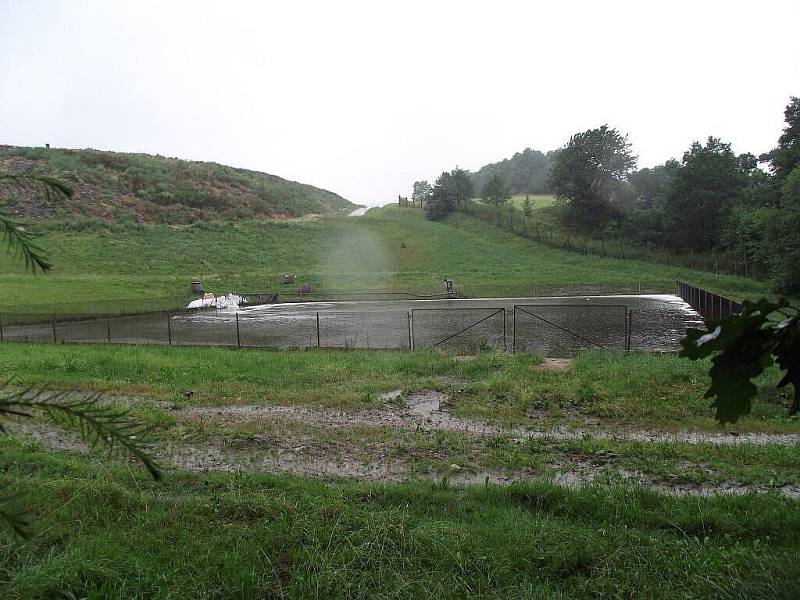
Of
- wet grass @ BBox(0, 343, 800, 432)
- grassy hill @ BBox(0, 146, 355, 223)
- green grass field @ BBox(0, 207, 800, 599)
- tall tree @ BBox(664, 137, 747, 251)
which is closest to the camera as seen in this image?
green grass field @ BBox(0, 207, 800, 599)

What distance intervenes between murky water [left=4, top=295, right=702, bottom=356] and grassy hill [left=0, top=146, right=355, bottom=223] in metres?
34.6

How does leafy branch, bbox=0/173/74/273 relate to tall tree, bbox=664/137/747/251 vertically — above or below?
below

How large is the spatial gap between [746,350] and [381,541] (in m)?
2.90

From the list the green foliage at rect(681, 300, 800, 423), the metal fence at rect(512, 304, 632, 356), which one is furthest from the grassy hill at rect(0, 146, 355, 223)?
the green foliage at rect(681, 300, 800, 423)

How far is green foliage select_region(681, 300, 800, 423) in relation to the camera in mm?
1461

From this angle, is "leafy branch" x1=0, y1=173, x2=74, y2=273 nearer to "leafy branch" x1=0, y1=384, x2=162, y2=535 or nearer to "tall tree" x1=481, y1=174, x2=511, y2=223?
"leafy branch" x1=0, y1=384, x2=162, y2=535

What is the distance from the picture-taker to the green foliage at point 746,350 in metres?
1.46

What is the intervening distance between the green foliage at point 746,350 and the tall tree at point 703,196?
59.5m

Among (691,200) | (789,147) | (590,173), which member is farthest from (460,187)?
(789,147)

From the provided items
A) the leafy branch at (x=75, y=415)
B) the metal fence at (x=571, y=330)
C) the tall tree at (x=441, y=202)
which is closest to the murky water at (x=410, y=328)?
the metal fence at (x=571, y=330)

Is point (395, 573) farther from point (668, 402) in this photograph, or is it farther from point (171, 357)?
point (171, 357)

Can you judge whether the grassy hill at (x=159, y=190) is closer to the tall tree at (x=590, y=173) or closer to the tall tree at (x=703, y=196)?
the tall tree at (x=590, y=173)

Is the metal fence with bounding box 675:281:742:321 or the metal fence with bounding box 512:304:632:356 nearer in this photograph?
the metal fence with bounding box 512:304:632:356

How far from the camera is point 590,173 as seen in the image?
213ft
